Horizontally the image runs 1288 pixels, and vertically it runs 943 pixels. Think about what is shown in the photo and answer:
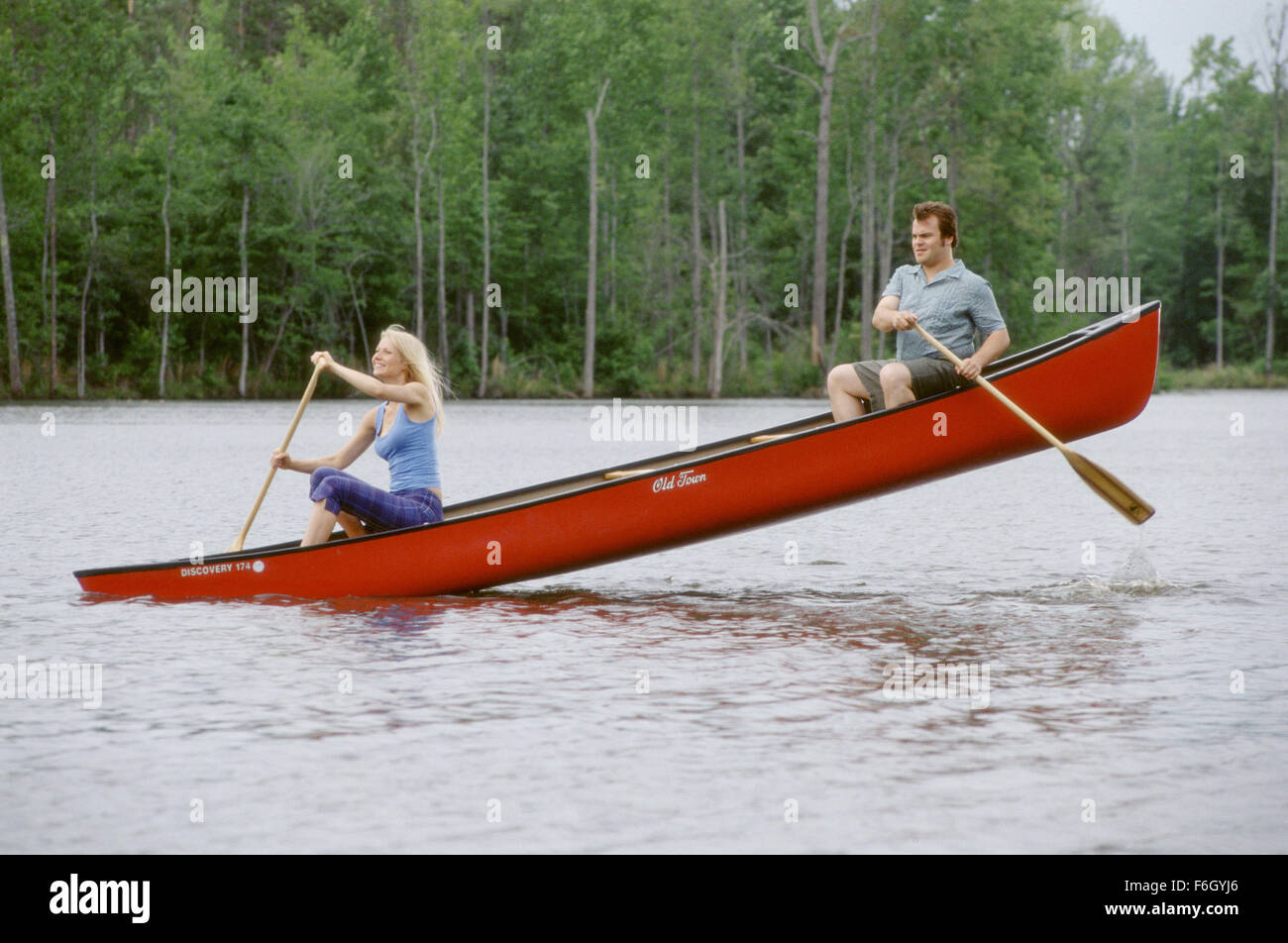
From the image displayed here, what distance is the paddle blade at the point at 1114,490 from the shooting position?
916 centimetres

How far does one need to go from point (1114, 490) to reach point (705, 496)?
2376mm

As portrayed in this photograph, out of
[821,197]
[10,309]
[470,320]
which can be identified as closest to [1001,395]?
[10,309]

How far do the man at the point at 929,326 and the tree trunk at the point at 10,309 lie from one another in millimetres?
34296

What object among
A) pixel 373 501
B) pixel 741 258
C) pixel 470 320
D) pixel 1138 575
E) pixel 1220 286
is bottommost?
pixel 1138 575

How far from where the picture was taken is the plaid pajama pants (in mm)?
8258

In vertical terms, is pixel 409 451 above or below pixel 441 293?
below

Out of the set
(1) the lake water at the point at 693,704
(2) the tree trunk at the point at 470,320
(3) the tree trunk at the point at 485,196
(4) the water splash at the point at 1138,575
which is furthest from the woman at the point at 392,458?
(2) the tree trunk at the point at 470,320

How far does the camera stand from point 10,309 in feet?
130

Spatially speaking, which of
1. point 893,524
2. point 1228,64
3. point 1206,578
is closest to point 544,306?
point 1228,64

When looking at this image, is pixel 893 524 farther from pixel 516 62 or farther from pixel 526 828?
pixel 516 62

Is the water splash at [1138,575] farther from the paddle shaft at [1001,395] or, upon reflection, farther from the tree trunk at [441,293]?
the tree trunk at [441,293]

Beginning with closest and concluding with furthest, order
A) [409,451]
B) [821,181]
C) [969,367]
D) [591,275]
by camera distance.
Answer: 1. [969,367]
2. [409,451]
3. [821,181]
4. [591,275]

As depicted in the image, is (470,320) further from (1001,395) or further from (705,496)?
(1001,395)

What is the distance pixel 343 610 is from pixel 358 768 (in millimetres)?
3278
